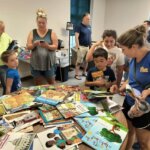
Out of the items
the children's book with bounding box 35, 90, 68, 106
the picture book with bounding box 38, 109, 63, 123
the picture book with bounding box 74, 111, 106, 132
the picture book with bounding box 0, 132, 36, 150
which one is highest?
the children's book with bounding box 35, 90, 68, 106

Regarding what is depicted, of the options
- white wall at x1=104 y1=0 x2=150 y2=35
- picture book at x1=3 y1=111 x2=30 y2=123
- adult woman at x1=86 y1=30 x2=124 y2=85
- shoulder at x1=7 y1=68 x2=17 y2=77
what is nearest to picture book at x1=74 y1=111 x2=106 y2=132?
picture book at x1=3 y1=111 x2=30 y2=123

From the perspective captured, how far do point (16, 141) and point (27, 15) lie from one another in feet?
11.4

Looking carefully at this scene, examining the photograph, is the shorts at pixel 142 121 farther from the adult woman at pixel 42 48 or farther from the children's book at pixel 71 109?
the adult woman at pixel 42 48

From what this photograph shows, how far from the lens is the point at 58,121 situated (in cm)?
131

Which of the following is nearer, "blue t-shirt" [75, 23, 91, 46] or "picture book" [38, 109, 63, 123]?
"picture book" [38, 109, 63, 123]

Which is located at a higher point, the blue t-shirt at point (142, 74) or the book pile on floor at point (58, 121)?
the blue t-shirt at point (142, 74)

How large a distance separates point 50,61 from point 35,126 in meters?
1.45

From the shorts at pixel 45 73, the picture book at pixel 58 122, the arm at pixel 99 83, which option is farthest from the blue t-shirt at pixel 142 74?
the shorts at pixel 45 73

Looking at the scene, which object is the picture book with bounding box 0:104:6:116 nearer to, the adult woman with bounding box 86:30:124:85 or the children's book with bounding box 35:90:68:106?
the children's book with bounding box 35:90:68:106

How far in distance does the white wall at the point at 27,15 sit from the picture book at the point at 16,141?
307cm

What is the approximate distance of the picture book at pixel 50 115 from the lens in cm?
132

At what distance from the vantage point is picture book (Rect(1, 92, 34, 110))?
59.1 inches

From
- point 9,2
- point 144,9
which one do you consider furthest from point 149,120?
point 144,9

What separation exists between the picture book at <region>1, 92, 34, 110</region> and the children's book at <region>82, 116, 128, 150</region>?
0.60 meters
